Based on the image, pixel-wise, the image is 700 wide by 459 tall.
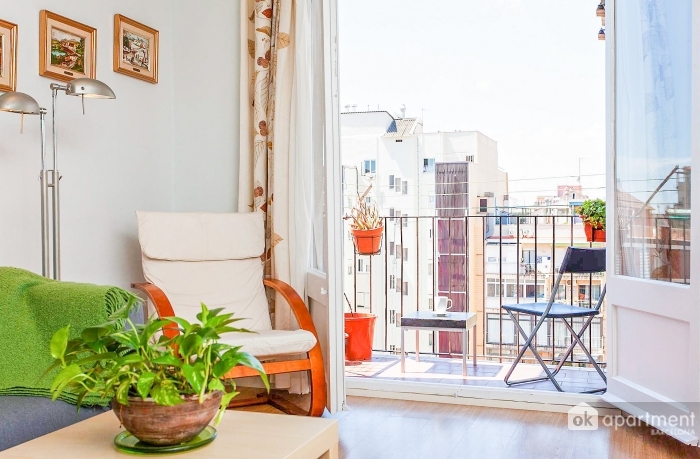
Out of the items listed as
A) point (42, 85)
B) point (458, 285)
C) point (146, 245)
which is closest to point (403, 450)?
point (146, 245)

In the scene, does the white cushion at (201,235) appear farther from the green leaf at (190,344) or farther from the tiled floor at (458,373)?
the green leaf at (190,344)

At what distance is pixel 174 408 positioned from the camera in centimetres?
144

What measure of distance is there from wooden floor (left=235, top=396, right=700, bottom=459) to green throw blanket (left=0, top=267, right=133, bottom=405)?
3.72 feet

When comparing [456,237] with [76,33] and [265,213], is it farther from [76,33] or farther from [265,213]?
[76,33]

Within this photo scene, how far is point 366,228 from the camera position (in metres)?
4.77

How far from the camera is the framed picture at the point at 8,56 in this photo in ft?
9.51

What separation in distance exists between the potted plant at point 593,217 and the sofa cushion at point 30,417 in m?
2.85

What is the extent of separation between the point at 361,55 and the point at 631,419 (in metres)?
3.93

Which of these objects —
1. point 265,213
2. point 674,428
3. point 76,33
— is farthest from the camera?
point 265,213

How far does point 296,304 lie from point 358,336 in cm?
144

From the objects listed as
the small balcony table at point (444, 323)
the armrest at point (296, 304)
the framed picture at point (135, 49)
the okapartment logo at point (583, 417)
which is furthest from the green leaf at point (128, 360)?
the small balcony table at point (444, 323)

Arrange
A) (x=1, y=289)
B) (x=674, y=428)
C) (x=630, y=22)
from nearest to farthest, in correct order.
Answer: (x=1, y=289)
(x=674, y=428)
(x=630, y=22)

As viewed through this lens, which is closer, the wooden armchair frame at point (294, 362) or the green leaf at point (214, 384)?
the green leaf at point (214, 384)

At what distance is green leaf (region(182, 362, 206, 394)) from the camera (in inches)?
55.2
